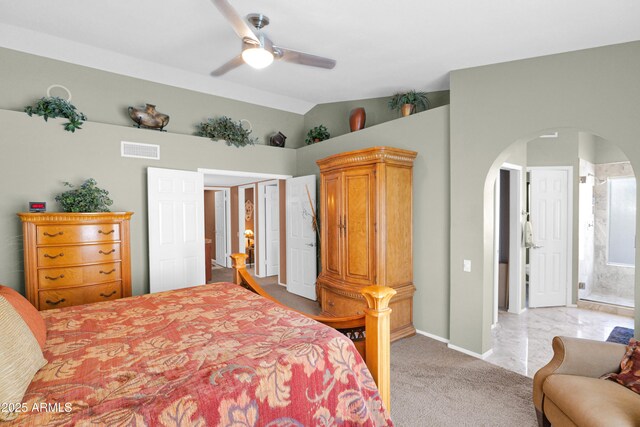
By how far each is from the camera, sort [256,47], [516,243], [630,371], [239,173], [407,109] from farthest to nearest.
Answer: [239,173], [516,243], [407,109], [256,47], [630,371]

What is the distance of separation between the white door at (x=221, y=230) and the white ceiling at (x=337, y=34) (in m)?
4.27

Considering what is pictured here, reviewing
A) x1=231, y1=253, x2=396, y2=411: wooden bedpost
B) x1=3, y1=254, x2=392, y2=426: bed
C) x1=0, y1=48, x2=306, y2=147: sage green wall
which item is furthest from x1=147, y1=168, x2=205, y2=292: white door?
x1=231, y1=253, x2=396, y2=411: wooden bedpost

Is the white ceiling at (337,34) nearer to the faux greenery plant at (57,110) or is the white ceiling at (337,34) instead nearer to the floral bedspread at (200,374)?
the faux greenery plant at (57,110)

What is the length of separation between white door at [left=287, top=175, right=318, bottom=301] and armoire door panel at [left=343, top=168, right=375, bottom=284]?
1.19 meters

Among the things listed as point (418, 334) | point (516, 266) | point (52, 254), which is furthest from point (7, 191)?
point (516, 266)

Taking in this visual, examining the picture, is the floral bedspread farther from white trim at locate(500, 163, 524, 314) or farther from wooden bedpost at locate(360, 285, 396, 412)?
white trim at locate(500, 163, 524, 314)

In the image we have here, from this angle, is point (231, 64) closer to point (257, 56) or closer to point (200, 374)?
point (257, 56)

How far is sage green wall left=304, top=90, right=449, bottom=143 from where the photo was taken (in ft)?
13.0

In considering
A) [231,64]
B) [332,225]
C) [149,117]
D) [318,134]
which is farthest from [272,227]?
[231,64]

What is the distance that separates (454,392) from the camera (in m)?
2.44

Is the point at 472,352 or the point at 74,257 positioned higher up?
the point at 74,257

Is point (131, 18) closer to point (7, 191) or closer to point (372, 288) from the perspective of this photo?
point (7, 191)

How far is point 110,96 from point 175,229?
189cm

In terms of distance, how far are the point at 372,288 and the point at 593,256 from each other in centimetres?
550
